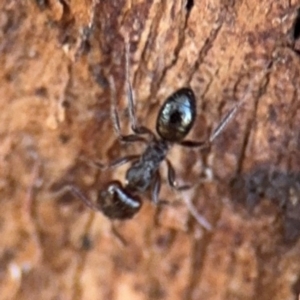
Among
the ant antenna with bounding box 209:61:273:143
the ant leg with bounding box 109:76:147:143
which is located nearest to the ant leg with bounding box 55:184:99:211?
the ant leg with bounding box 109:76:147:143

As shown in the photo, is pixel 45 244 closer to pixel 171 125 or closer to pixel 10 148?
pixel 10 148

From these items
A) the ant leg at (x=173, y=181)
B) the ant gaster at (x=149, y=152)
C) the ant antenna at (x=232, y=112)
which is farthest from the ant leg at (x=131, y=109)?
the ant antenna at (x=232, y=112)

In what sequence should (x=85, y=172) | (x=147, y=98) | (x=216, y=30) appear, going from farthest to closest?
1. (x=85, y=172)
2. (x=147, y=98)
3. (x=216, y=30)

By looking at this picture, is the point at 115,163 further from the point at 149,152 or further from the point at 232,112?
the point at 232,112

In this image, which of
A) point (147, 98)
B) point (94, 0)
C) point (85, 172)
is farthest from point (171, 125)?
point (94, 0)

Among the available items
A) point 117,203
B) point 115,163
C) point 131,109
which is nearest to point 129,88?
point 131,109

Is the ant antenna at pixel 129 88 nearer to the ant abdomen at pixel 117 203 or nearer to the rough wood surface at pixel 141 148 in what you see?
the rough wood surface at pixel 141 148
